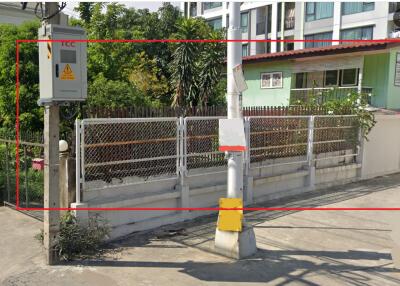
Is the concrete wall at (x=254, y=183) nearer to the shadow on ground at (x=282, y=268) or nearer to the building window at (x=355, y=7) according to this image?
the shadow on ground at (x=282, y=268)

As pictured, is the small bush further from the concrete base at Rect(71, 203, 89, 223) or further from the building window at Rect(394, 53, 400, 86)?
the building window at Rect(394, 53, 400, 86)

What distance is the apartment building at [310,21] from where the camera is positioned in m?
27.5

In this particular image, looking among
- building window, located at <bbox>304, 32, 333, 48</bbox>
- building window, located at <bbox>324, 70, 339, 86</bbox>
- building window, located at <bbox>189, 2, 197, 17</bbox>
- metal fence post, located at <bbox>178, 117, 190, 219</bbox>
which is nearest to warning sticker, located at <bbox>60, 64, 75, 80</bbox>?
metal fence post, located at <bbox>178, 117, 190, 219</bbox>

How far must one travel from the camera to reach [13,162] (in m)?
8.87

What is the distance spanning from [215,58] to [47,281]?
1526 cm

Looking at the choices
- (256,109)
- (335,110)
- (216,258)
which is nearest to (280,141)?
(256,109)

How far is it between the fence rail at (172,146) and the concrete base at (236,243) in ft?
5.67

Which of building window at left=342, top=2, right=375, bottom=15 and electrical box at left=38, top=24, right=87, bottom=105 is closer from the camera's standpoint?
electrical box at left=38, top=24, right=87, bottom=105

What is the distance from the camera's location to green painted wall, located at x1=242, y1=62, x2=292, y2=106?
59.7 ft

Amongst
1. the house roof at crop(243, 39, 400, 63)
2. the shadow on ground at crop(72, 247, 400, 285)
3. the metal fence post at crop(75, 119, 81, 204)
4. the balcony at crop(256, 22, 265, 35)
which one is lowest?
the shadow on ground at crop(72, 247, 400, 285)

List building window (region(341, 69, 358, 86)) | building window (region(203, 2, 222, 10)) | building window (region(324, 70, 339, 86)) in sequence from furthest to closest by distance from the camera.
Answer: building window (region(203, 2, 222, 10))
building window (region(324, 70, 339, 86))
building window (region(341, 69, 358, 86))

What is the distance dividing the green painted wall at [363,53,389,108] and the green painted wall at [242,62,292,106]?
3366mm

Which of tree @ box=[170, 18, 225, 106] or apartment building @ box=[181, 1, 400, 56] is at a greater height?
apartment building @ box=[181, 1, 400, 56]

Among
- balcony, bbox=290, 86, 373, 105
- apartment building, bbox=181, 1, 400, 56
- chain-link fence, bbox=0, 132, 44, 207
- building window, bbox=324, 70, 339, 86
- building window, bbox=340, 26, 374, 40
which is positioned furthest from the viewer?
building window, bbox=340, 26, 374, 40
